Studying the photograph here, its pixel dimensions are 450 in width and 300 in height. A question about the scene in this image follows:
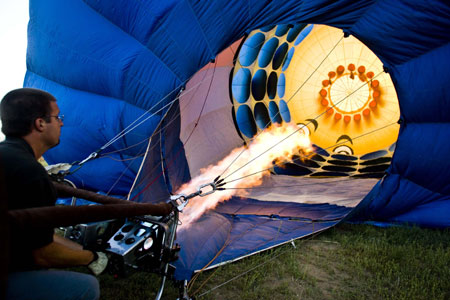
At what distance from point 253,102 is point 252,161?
0.85 metres

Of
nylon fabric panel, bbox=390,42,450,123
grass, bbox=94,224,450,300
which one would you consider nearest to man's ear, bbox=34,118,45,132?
grass, bbox=94,224,450,300

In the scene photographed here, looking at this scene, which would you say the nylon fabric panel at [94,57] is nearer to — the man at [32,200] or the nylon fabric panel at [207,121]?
the nylon fabric panel at [207,121]

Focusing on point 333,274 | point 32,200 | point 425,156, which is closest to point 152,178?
point 333,274

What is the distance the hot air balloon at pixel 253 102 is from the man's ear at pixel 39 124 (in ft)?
4.80

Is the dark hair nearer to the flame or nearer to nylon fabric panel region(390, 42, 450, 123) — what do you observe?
the flame

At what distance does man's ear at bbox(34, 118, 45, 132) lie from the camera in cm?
140

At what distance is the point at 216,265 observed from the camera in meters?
2.58

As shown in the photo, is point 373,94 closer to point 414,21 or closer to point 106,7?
point 414,21

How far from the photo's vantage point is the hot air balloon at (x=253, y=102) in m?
2.94

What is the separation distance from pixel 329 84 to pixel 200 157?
92.5 inches

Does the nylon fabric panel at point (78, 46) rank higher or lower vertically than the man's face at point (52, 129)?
higher

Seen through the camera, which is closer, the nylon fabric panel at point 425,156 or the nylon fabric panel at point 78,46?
the nylon fabric panel at point 425,156

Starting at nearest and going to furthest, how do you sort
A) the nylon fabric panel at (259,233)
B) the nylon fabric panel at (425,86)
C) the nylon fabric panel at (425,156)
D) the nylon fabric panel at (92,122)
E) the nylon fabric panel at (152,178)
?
1. the nylon fabric panel at (259,233)
2. the nylon fabric panel at (425,86)
3. the nylon fabric panel at (425,156)
4. the nylon fabric panel at (152,178)
5. the nylon fabric panel at (92,122)

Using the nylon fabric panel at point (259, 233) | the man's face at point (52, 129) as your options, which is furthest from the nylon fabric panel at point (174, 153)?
the man's face at point (52, 129)
